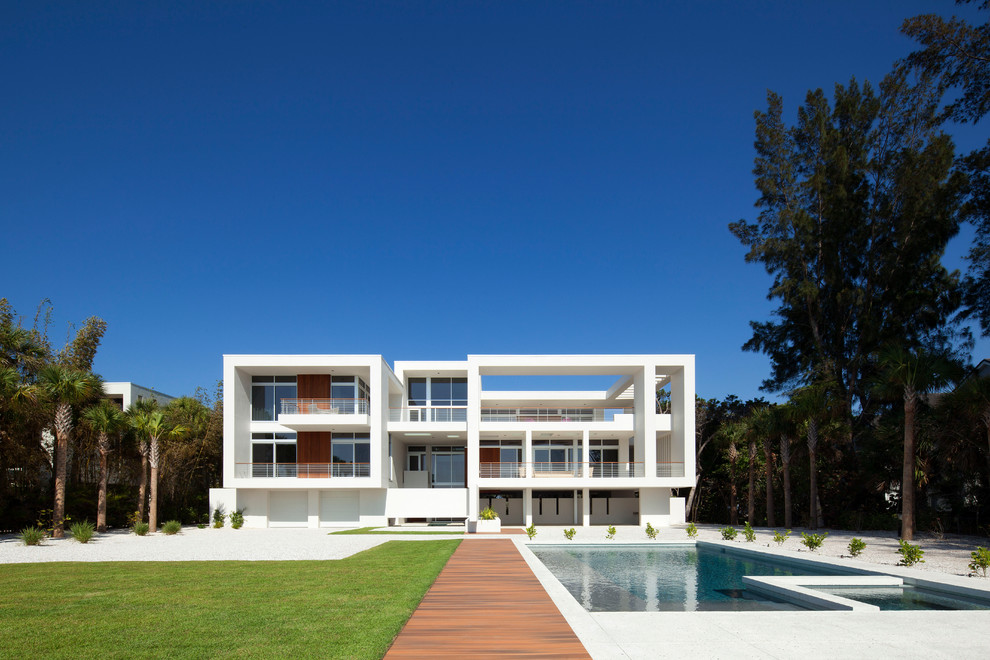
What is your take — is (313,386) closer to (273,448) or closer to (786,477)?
(273,448)

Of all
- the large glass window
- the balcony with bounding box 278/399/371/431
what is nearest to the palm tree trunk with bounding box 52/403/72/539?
the balcony with bounding box 278/399/371/431

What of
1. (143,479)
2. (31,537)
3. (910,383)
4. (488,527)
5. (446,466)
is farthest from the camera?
(446,466)

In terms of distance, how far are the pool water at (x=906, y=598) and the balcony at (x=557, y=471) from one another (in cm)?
1900

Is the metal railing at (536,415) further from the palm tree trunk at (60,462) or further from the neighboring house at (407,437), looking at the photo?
the palm tree trunk at (60,462)

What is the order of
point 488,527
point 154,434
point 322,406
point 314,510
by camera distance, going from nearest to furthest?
1. point 488,527
2. point 154,434
3. point 314,510
4. point 322,406

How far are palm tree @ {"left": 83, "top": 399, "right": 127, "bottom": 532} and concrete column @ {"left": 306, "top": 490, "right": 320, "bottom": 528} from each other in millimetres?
7543

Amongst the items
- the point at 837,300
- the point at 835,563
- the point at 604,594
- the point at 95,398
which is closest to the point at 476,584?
the point at 604,594

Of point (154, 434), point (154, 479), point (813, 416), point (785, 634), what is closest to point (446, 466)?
point (154, 479)

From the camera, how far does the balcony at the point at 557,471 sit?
99.5 ft

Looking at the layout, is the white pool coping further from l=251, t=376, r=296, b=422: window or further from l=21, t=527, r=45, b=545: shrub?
l=251, t=376, r=296, b=422: window

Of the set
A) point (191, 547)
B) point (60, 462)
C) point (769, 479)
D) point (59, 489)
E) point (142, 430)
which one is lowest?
point (191, 547)

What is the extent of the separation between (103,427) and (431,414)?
1479cm

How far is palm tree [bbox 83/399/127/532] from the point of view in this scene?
25.3m

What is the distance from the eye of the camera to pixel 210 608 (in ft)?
28.7
